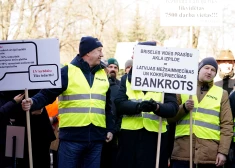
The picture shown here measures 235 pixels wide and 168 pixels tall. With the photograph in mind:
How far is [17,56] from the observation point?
5.50 m

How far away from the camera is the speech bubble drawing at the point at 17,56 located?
5473 millimetres

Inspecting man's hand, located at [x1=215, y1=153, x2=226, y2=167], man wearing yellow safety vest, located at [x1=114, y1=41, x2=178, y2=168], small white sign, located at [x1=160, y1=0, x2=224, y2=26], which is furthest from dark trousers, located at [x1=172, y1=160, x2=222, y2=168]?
small white sign, located at [x1=160, y1=0, x2=224, y2=26]

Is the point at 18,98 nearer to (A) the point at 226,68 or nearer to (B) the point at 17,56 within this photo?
(B) the point at 17,56

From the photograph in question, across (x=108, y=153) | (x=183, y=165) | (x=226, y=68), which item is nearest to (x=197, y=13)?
(x=226, y=68)

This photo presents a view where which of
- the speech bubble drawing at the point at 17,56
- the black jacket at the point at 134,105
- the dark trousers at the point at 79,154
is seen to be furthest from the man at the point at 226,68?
the speech bubble drawing at the point at 17,56

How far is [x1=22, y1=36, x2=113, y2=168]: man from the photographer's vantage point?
18.8 ft

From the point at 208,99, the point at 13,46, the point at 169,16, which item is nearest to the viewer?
the point at 13,46

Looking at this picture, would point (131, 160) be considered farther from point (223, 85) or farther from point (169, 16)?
point (169, 16)

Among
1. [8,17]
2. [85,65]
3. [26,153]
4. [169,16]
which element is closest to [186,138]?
[85,65]

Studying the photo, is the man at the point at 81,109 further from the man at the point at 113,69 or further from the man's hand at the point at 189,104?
the man at the point at 113,69

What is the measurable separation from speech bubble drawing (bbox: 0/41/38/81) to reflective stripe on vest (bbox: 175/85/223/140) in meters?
2.00

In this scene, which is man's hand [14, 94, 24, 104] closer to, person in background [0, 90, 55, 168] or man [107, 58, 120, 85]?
person in background [0, 90, 55, 168]

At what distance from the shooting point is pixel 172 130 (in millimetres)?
6402

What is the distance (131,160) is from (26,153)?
1.30 meters
